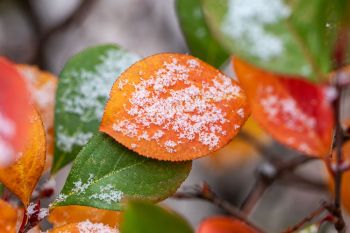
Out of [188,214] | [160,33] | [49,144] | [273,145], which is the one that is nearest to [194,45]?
[49,144]

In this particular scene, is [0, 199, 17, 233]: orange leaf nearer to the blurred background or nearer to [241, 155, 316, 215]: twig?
[241, 155, 316, 215]: twig

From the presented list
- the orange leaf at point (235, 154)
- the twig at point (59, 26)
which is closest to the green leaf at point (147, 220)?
the orange leaf at point (235, 154)

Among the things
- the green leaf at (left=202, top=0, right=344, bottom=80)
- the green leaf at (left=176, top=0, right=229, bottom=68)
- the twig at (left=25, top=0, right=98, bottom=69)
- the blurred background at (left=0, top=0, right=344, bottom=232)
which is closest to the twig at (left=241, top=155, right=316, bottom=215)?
the green leaf at (left=176, top=0, right=229, bottom=68)

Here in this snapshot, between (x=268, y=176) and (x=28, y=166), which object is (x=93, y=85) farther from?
(x=268, y=176)

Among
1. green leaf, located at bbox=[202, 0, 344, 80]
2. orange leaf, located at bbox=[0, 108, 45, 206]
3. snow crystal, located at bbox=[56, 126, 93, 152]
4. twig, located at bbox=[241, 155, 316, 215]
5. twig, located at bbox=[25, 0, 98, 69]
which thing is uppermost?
green leaf, located at bbox=[202, 0, 344, 80]

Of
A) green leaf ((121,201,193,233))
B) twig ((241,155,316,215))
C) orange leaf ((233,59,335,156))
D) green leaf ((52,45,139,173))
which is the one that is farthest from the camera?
twig ((241,155,316,215))

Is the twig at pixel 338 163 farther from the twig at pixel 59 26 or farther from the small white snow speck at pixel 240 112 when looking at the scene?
the twig at pixel 59 26
